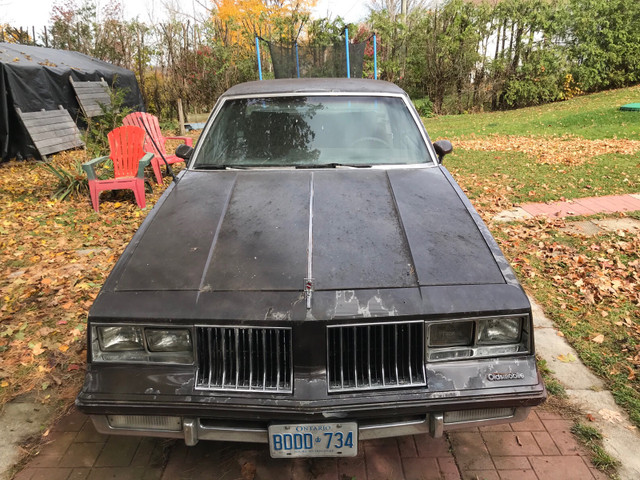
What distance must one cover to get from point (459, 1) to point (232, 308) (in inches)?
733

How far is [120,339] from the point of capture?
2102 millimetres

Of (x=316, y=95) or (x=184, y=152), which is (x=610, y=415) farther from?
(x=184, y=152)

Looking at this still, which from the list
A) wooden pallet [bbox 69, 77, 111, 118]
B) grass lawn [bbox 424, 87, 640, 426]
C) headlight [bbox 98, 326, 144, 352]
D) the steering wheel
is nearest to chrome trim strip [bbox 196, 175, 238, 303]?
headlight [bbox 98, 326, 144, 352]

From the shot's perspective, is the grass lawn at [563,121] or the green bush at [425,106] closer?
the grass lawn at [563,121]

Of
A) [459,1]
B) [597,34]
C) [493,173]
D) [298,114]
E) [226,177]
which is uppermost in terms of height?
[459,1]

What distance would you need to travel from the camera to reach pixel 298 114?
11.7 feet

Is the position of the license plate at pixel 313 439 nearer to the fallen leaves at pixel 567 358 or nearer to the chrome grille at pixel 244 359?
the chrome grille at pixel 244 359

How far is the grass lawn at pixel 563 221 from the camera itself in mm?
3449

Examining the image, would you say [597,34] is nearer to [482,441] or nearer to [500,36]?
[500,36]

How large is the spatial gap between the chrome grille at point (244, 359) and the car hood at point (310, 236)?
0.21 m

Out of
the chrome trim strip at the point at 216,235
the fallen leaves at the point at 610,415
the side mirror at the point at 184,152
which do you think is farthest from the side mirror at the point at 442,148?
the fallen leaves at the point at 610,415

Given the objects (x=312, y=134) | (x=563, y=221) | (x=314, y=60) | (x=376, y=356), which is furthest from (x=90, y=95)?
(x=376, y=356)

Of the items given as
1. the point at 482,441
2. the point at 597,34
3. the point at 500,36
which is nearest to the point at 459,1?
the point at 500,36

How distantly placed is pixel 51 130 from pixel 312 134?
930 cm
